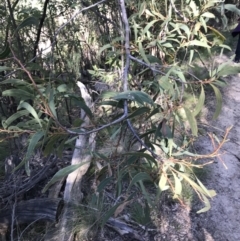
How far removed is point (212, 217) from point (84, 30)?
2.72 metres

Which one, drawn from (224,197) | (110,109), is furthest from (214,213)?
(110,109)

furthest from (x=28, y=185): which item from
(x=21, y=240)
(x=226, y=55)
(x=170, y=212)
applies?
(x=226, y=55)

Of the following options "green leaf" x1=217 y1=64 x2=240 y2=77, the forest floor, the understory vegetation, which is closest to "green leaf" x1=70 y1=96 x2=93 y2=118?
the understory vegetation

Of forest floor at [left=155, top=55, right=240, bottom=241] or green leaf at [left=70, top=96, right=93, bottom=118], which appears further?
forest floor at [left=155, top=55, right=240, bottom=241]

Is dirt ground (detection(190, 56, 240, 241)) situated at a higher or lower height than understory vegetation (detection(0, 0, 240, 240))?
lower

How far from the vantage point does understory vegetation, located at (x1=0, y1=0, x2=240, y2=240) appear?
4.06 feet

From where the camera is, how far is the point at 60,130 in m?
1.20

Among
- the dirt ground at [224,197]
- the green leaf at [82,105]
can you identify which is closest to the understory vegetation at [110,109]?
the green leaf at [82,105]

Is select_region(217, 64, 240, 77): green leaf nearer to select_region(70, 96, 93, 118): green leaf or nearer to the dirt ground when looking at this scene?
select_region(70, 96, 93, 118): green leaf

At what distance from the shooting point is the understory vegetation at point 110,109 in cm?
124

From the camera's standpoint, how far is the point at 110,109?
2861mm

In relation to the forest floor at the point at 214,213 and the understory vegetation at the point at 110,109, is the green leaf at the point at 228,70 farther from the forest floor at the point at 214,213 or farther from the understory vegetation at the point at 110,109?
the forest floor at the point at 214,213

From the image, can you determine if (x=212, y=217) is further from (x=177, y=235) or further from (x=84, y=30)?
(x=84, y=30)

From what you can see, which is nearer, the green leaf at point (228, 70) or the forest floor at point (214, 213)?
the green leaf at point (228, 70)
